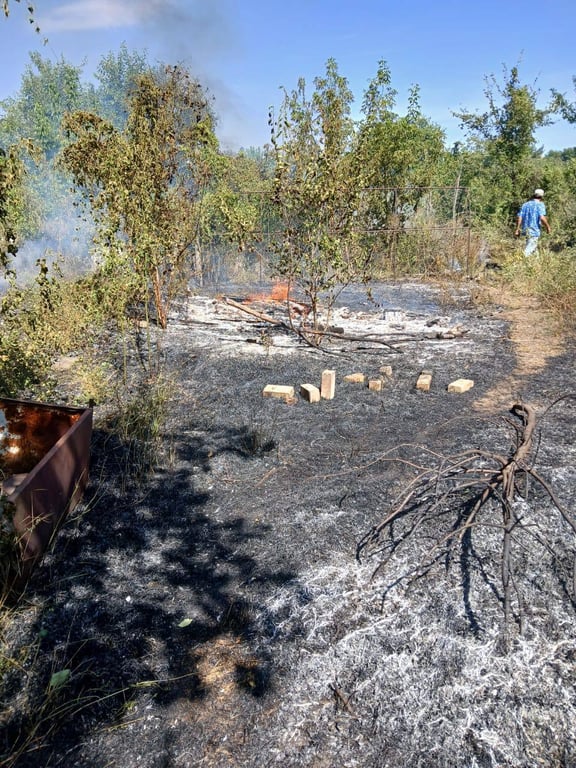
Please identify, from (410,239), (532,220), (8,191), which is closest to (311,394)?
(8,191)

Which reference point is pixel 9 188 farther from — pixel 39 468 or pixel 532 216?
pixel 532 216

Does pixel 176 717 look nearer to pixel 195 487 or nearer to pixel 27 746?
pixel 27 746

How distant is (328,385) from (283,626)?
2.91 meters

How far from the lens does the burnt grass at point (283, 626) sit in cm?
201

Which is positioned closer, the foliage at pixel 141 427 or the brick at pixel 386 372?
the foliage at pixel 141 427

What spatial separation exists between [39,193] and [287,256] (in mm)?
11997

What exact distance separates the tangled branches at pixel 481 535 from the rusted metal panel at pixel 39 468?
1770 millimetres

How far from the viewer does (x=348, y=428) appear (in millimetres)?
4539

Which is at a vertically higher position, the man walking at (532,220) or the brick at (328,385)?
the man walking at (532,220)

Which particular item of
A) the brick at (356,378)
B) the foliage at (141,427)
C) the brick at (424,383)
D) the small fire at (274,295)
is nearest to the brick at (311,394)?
the brick at (356,378)

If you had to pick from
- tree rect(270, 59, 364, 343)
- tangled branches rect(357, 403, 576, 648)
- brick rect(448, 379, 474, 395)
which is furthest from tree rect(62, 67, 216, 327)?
tangled branches rect(357, 403, 576, 648)

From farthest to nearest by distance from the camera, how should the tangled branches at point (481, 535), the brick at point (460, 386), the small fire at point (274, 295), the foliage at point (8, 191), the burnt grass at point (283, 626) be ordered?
1. the small fire at point (274, 295)
2. the brick at point (460, 386)
3. the foliage at point (8, 191)
4. the tangled branches at point (481, 535)
5. the burnt grass at point (283, 626)

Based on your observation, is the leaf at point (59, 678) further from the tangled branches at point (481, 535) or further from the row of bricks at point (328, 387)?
the row of bricks at point (328, 387)

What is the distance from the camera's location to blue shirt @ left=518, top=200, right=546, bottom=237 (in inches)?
426
